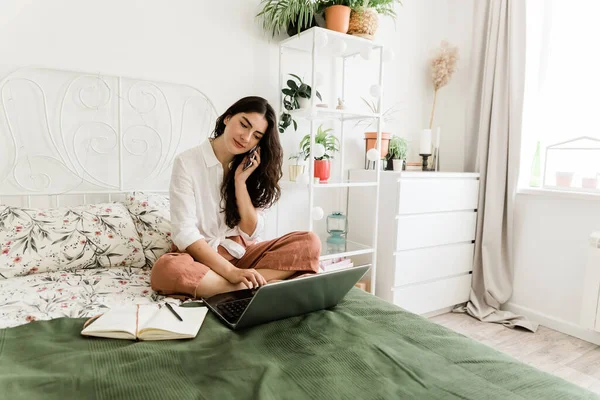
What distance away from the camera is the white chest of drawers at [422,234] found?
238cm

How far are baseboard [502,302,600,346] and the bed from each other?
5.95 ft

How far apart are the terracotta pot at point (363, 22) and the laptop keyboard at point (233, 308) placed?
169cm

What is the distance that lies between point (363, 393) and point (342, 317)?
361 millimetres

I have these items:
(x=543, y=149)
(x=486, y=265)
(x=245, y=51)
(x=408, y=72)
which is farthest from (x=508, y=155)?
(x=245, y=51)

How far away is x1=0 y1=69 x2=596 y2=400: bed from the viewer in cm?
76

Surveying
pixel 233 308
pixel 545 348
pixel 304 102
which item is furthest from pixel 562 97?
pixel 233 308

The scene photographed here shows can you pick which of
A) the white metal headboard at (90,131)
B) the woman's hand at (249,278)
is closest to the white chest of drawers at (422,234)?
the white metal headboard at (90,131)

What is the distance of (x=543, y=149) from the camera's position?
104 inches

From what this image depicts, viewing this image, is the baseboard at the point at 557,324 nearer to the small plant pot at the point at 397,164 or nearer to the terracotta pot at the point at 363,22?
the small plant pot at the point at 397,164

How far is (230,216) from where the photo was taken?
65.4 inches

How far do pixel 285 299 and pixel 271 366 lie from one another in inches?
8.2

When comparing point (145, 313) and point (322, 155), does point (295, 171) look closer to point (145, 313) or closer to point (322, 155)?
point (322, 155)

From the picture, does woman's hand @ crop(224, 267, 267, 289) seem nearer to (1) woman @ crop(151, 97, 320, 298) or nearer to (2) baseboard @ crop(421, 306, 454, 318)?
(1) woman @ crop(151, 97, 320, 298)

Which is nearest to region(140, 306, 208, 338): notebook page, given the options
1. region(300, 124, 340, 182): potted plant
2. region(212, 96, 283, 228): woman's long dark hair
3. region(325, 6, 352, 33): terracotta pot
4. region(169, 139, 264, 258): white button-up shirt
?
region(169, 139, 264, 258): white button-up shirt
